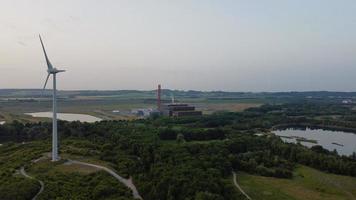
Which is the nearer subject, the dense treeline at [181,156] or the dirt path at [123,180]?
the dense treeline at [181,156]

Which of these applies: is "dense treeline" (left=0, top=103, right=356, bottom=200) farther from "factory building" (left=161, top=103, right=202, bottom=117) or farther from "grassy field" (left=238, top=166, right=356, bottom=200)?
"factory building" (left=161, top=103, right=202, bottom=117)

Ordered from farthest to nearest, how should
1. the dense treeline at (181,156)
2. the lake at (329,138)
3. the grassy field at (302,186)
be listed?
the lake at (329,138) < the grassy field at (302,186) < the dense treeline at (181,156)

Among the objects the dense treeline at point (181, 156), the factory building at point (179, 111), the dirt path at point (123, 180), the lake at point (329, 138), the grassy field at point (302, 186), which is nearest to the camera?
the dense treeline at point (181, 156)

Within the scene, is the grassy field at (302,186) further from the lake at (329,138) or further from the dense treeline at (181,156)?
the lake at (329,138)

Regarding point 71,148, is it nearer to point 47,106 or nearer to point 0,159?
point 0,159

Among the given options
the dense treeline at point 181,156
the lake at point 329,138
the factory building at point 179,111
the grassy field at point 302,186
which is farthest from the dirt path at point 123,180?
the factory building at point 179,111

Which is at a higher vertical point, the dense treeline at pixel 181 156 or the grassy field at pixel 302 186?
the dense treeline at pixel 181 156
